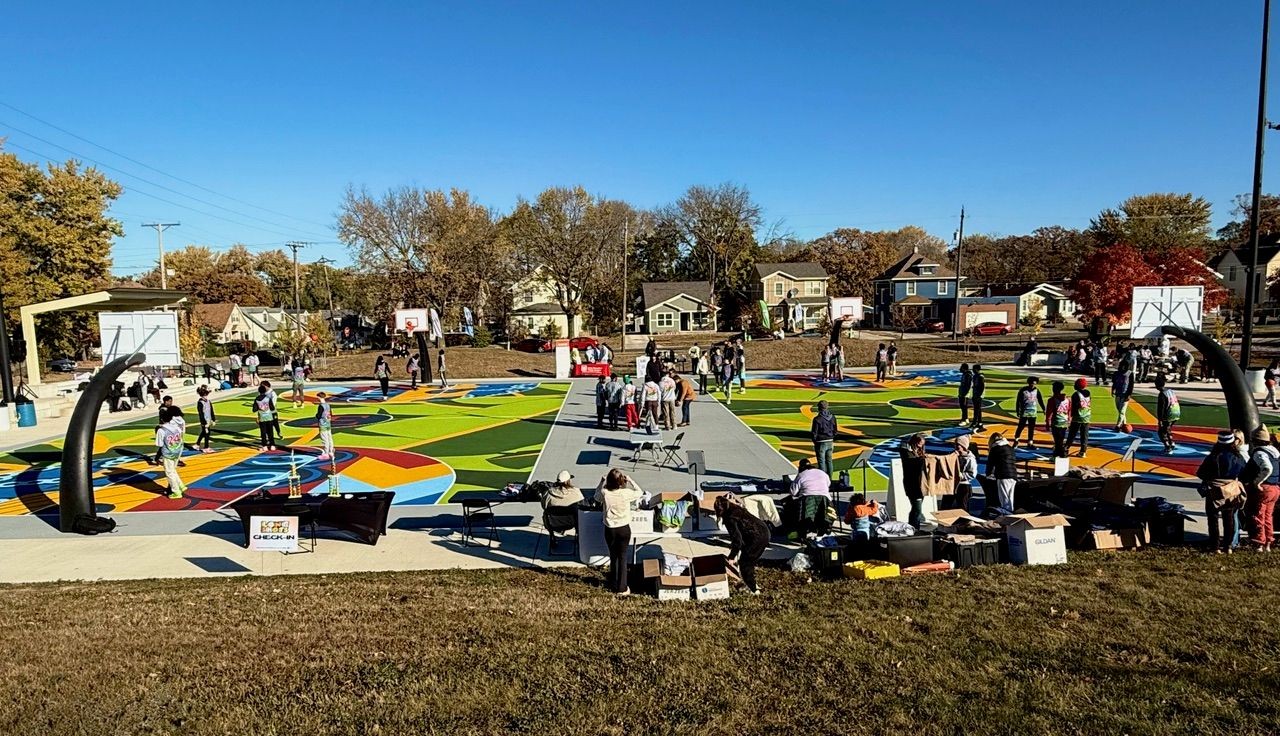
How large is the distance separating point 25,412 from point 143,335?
8672 millimetres

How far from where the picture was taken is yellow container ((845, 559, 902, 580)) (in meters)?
9.04

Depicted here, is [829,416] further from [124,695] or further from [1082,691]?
[124,695]

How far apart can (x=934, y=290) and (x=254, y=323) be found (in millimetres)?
69667

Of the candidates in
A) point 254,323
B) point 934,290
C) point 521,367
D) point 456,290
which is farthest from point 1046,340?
point 254,323

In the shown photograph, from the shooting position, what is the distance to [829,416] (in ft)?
45.4

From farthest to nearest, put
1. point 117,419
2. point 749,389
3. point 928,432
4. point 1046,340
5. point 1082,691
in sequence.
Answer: point 1046,340, point 749,389, point 117,419, point 928,432, point 1082,691

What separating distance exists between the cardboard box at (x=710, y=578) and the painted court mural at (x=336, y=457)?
6888 millimetres

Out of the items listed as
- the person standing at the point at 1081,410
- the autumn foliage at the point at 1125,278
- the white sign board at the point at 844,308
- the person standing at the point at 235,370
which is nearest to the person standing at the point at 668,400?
the person standing at the point at 1081,410

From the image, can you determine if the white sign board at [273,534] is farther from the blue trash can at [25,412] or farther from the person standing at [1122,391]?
the blue trash can at [25,412]

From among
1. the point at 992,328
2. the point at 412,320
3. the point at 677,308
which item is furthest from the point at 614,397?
the point at 992,328

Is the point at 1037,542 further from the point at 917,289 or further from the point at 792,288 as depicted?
the point at 917,289

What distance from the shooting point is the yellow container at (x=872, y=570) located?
29.7ft

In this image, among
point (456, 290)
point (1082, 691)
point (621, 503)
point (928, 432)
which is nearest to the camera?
point (1082, 691)

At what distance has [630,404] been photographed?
20.9 m
